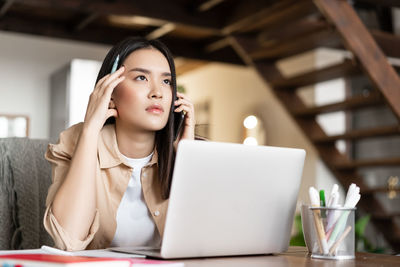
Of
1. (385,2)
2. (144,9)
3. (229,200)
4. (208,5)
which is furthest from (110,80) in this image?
(208,5)

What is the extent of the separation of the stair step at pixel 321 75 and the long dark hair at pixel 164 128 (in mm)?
1975

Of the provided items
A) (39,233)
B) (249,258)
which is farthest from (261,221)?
(39,233)

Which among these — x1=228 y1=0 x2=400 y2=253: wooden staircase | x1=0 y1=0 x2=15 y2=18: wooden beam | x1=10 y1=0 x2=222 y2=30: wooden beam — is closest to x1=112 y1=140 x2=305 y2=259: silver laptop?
x1=228 y1=0 x2=400 y2=253: wooden staircase

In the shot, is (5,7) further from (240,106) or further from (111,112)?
(111,112)

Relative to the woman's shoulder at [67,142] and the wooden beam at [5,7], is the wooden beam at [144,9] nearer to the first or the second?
the wooden beam at [5,7]

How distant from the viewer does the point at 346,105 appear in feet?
12.2

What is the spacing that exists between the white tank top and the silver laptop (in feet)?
0.96

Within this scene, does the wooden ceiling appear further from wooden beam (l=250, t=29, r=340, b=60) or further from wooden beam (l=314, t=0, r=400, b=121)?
→ wooden beam (l=314, t=0, r=400, b=121)

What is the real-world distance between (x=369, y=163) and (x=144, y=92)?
2.69 meters

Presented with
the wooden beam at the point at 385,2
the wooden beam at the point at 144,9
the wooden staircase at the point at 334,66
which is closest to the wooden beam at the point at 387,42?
the wooden staircase at the point at 334,66

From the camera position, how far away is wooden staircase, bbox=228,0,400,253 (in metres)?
3.13

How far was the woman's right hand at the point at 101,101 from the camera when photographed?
1505 millimetres

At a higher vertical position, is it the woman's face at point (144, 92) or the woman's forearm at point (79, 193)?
the woman's face at point (144, 92)

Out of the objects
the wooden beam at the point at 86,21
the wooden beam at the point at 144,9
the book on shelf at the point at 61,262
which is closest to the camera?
the book on shelf at the point at 61,262
